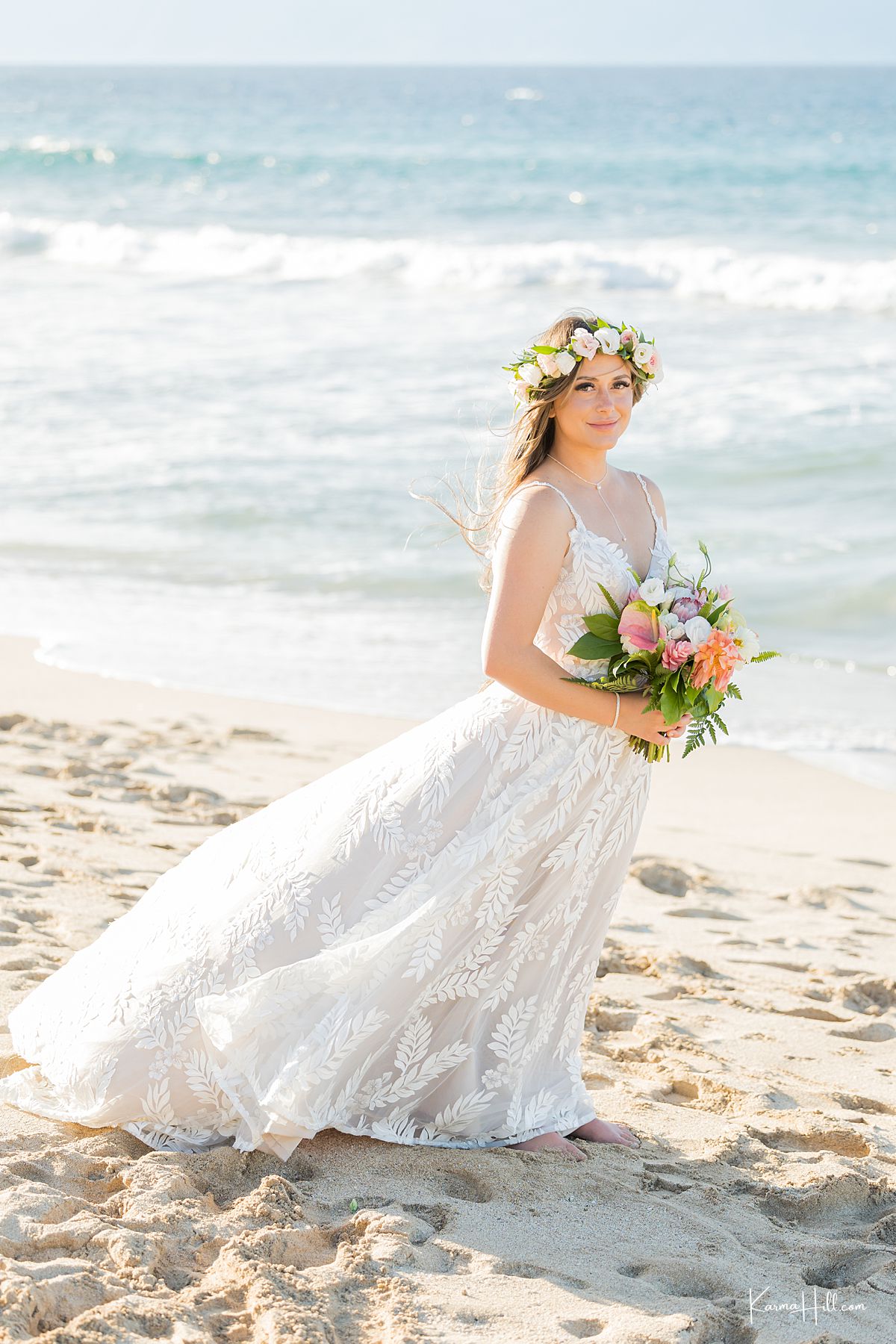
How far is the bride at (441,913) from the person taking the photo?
3.40 metres

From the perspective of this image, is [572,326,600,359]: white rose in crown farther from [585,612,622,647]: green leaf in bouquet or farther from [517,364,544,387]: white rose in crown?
[585,612,622,647]: green leaf in bouquet

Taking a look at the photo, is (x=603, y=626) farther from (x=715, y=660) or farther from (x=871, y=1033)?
(x=871, y=1033)

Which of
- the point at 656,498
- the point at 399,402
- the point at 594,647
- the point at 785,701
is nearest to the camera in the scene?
the point at 594,647

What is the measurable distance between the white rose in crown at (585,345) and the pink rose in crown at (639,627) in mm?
675

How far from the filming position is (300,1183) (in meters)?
3.32

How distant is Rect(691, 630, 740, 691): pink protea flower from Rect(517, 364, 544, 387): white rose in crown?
812 millimetres

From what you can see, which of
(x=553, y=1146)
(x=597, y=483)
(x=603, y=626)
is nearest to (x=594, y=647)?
(x=603, y=626)

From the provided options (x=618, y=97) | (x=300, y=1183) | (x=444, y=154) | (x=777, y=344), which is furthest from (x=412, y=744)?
(x=618, y=97)

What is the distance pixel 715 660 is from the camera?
11.0 ft

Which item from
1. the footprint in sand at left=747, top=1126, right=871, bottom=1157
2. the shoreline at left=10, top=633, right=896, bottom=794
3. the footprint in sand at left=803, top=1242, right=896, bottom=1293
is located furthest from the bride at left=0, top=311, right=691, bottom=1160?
the shoreline at left=10, top=633, right=896, bottom=794

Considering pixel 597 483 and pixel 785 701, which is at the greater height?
pixel 597 483

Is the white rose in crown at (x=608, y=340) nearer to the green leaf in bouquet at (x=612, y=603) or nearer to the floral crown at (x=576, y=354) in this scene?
the floral crown at (x=576, y=354)

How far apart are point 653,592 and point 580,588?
202 millimetres

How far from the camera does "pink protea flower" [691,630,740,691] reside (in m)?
3.34
